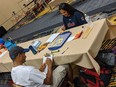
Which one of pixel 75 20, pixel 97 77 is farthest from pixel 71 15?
pixel 97 77

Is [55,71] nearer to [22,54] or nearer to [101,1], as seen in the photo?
[22,54]

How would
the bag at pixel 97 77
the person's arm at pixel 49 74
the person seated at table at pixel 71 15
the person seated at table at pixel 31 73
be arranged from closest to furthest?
1. the person seated at table at pixel 31 73
2. the person's arm at pixel 49 74
3. the bag at pixel 97 77
4. the person seated at table at pixel 71 15

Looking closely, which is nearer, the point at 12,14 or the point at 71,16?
the point at 71,16

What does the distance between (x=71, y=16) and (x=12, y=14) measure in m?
7.66

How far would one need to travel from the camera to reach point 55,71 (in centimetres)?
252

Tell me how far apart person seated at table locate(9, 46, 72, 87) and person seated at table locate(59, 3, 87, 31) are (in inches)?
35.5

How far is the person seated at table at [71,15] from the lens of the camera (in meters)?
3.01

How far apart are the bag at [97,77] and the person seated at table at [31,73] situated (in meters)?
0.26

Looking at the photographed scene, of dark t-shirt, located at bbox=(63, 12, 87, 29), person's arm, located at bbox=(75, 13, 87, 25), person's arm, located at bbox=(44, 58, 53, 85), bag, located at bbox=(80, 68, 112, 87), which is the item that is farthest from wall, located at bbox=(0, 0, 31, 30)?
bag, located at bbox=(80, 68, 112, 87)

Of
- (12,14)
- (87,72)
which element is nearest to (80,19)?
(87,72)

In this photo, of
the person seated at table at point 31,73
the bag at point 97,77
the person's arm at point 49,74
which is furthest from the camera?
the bag at point 97,77

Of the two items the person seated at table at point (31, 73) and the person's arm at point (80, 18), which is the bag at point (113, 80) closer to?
the person seated at table at point (31, 73)

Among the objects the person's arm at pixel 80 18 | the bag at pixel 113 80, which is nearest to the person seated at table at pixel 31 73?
the bag at pixel 113 80

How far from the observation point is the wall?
10133mm
